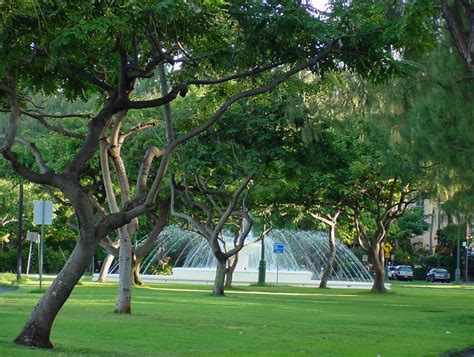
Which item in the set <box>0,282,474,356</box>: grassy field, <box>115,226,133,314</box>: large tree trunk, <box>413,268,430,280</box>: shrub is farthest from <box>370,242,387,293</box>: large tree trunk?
<box>413,268,430,280</box>: shrub

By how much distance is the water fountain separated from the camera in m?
65.7

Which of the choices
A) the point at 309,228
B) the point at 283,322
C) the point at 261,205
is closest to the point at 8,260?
the point at 309,228

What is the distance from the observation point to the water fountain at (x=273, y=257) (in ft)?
216

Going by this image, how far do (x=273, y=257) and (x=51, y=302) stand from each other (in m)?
57.4

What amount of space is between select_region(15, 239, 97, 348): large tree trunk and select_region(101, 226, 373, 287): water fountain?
165 ft

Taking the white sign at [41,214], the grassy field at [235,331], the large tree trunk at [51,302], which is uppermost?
the white sign at [41,214]

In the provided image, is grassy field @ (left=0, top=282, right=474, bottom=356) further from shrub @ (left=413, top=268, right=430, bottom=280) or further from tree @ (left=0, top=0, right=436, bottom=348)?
shrub @ (left=413, top=268, right=430, bottom=280)

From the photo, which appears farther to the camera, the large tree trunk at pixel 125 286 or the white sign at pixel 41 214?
the white sign at pixel 41 214

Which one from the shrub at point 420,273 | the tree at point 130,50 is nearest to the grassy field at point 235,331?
the tree at point 130,50

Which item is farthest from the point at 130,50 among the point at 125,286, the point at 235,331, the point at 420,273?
the point at 420,273

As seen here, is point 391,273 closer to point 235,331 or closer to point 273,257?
point 273,257

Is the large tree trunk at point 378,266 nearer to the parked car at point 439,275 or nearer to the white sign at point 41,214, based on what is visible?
the white sign at point 41,214

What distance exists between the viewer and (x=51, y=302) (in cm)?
1393

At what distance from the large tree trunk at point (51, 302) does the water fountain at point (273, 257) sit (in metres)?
50.3
